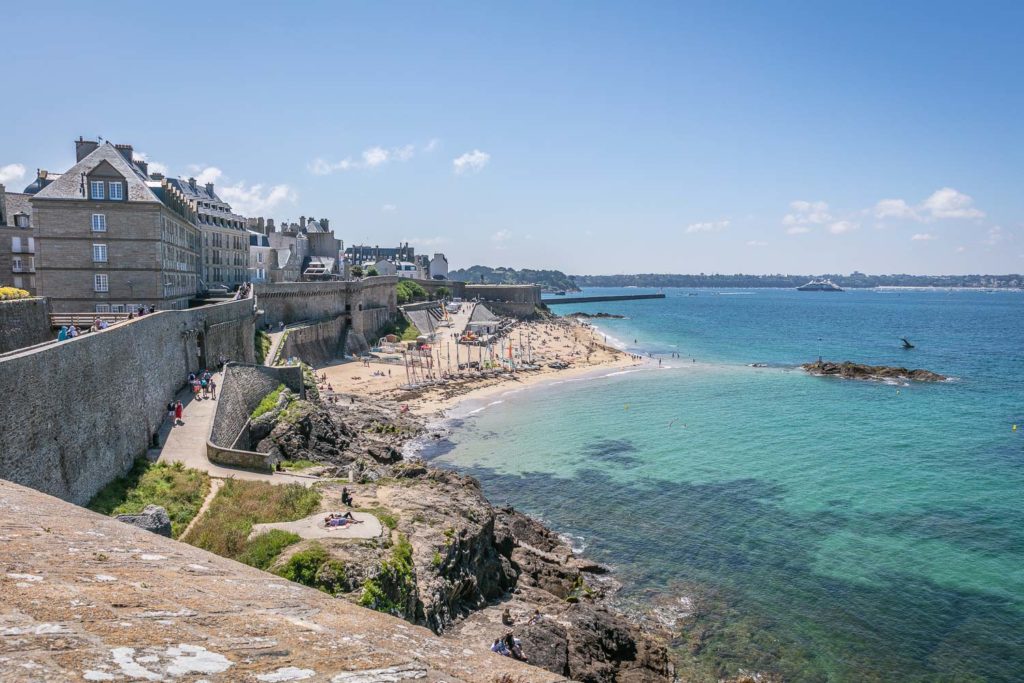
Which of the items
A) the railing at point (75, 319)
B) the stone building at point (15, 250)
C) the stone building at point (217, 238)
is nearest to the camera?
the railing at point (75, 319)

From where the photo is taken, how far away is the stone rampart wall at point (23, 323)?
72.5 feet

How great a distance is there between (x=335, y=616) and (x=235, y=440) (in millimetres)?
27422

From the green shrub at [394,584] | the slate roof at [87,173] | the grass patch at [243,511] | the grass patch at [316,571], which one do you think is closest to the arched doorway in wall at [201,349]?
the slate roof at [87,173]

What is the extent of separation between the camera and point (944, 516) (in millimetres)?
31469

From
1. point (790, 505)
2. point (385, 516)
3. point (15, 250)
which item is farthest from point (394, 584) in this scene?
point (15, 250)

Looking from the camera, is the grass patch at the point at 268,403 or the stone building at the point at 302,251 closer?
the grass patch at the point at 268,403

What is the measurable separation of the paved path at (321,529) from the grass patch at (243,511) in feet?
1.51

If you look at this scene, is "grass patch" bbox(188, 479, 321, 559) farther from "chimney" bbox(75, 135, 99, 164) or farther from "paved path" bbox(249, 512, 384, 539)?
"chimney" bbox(75, 135, 99, 164)

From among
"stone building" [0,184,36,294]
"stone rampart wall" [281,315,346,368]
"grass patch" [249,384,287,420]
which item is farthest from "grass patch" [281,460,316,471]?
"stone rampart wall" [281,315,346,368]

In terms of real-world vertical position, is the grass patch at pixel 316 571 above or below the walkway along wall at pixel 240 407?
below

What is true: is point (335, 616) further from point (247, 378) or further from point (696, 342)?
point (696, 342)

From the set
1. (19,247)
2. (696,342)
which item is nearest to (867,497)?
(19,247)

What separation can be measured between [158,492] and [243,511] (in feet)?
9.04

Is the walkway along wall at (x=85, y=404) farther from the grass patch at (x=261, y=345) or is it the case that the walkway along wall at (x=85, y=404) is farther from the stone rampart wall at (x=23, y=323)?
the grass patch at (x=261, y=345)
